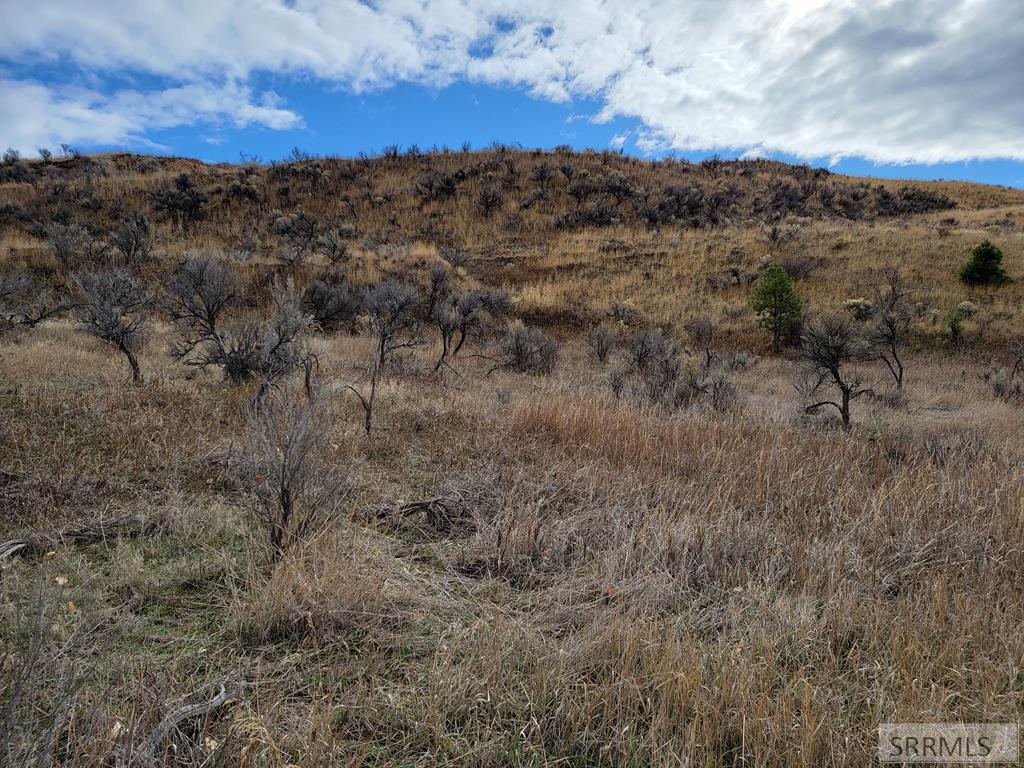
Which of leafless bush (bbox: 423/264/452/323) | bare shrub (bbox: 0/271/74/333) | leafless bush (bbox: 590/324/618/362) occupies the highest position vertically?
leafless bush (bbox: 423/264/452/323)

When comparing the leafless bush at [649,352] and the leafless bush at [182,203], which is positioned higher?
the leafless bush at [182,203]

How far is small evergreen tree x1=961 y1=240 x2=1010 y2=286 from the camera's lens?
19188 mm

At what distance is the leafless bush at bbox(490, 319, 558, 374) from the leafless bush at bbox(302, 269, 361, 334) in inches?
245

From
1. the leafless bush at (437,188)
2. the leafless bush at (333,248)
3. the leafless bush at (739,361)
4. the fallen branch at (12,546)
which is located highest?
the leafless bush at (437,188)

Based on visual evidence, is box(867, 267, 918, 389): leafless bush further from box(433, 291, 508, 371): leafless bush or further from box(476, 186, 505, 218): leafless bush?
box(476, 186, 505, 218): leafless bush

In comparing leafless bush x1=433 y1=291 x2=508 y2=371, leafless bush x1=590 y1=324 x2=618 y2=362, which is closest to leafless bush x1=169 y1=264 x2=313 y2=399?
leafless bush x1=433 y1=291 x2=508 y2=371

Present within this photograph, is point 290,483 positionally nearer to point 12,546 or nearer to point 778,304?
point 12,546

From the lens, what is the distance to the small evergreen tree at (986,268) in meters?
19.2

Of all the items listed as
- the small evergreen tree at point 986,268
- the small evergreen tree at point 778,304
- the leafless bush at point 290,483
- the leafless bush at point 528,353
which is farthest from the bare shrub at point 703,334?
the leafless bush at point 290,483

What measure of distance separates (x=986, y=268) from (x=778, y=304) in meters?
9.35

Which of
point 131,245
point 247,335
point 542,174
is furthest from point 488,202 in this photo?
point 247,335

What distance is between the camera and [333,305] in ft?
58.7

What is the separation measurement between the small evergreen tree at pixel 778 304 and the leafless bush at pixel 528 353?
8352 millimetres

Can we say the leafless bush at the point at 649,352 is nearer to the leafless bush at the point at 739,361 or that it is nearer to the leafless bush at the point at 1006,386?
the leafless bush at the point at 739,361
